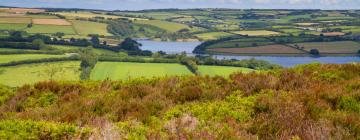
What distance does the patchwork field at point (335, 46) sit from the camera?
496ft

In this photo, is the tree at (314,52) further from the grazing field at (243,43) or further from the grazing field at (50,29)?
the grazing field at (50,29)

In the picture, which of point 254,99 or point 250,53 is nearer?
point 254,99

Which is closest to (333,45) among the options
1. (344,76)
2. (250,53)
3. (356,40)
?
(356,40)

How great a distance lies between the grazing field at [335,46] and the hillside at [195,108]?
145464 mm

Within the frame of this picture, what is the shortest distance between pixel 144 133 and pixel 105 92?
5.56 m

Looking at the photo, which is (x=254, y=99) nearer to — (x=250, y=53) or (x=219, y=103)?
(x=219, y=103)

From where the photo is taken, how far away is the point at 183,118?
7.90 meters

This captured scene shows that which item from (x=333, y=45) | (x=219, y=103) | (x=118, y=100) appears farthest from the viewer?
(x=333, y=45)

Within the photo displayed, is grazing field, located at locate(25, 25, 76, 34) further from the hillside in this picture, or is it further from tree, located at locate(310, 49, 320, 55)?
the hillside

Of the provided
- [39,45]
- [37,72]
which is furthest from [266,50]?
[37,72]

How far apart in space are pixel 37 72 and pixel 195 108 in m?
73.7

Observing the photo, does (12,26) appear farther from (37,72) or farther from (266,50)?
(37,72)

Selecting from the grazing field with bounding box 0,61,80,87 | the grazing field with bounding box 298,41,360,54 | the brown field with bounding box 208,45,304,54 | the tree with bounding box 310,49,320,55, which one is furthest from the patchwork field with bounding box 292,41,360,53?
the grazing field with bounding box 0,61,80,87

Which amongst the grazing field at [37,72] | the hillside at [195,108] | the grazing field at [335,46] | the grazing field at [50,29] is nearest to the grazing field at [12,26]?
the grazing field at [50,29]
